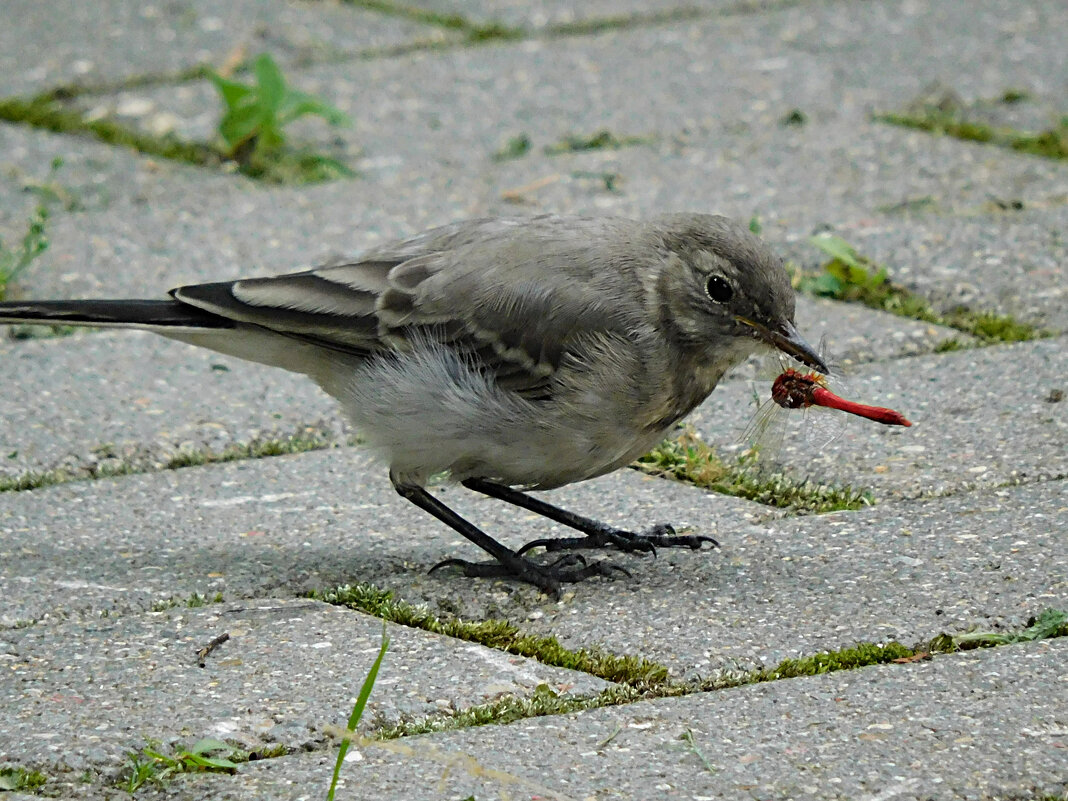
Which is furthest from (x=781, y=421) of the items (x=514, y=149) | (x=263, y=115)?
(x=263, y=115)

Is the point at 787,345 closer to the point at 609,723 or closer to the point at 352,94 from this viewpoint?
the point at 609,723

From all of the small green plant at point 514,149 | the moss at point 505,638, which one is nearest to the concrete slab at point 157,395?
the moss at point 505,638

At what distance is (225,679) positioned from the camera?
3.28 metres

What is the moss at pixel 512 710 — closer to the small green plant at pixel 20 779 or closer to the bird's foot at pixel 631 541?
the small green plant at pixel 20 779

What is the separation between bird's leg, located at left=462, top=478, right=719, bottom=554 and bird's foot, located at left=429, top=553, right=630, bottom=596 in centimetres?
11

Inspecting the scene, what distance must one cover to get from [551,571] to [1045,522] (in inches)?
48.3

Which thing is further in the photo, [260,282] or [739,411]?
[739,411]

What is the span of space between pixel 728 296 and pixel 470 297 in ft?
2.23

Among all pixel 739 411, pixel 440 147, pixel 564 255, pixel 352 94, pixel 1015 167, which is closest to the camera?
pixel 564 255

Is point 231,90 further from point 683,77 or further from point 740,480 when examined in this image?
point 740,480

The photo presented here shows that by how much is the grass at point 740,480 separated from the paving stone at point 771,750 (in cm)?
111

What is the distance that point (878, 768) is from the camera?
9.16 feet

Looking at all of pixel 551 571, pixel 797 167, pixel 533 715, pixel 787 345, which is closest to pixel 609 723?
pixel 533 715

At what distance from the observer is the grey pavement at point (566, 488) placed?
117 inches
